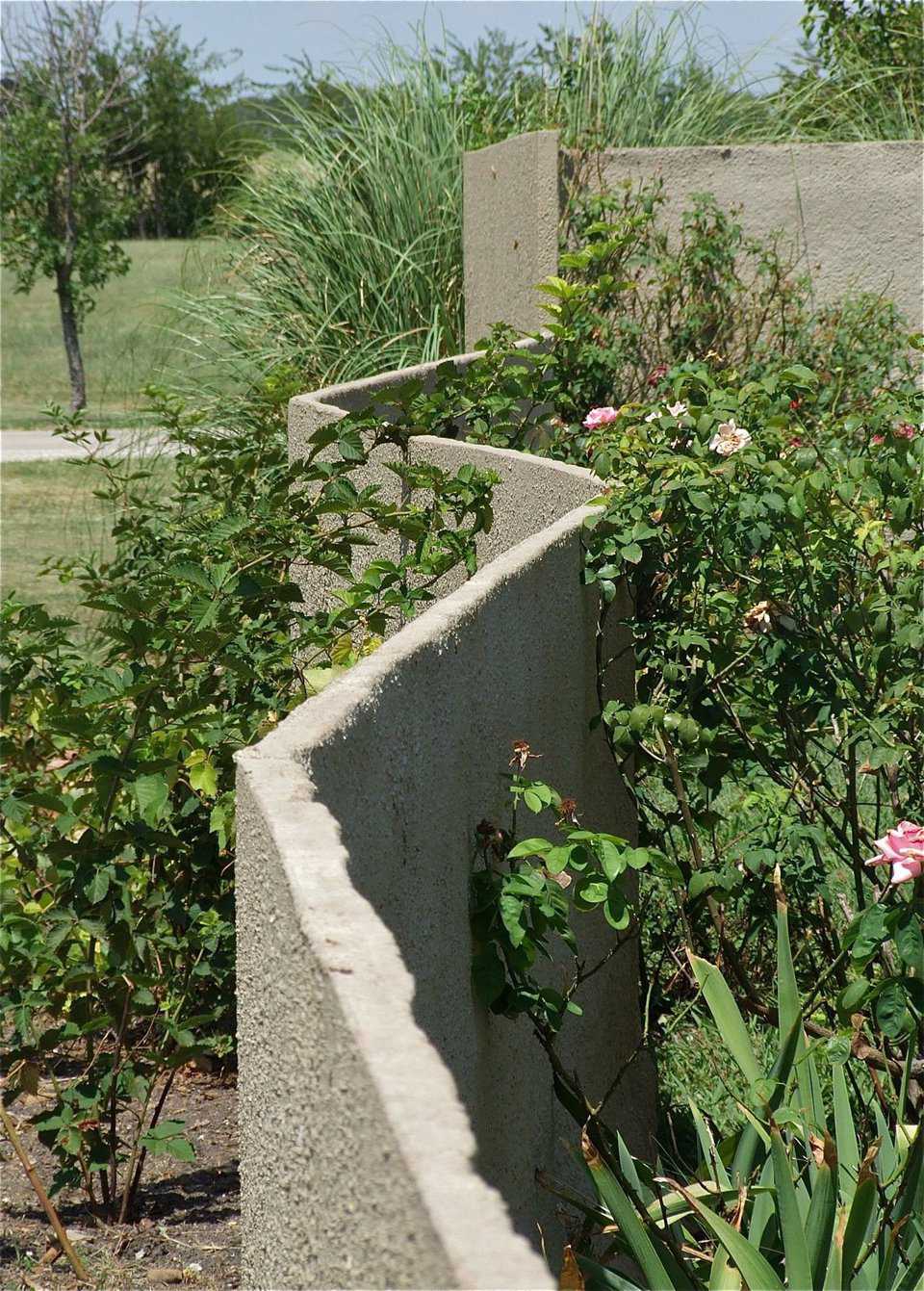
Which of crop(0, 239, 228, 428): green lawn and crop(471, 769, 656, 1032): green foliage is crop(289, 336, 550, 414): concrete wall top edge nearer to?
crop(471, 769, 656, 1032): green foliage

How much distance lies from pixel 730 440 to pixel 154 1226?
213cm

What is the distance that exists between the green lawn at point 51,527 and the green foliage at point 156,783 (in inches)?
200

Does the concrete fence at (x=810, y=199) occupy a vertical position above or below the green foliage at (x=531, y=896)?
above

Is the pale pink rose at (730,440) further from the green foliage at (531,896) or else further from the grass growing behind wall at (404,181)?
the grass growing behind wall at (404,181)

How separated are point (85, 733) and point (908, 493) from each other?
195 cm

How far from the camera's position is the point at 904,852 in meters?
2.62

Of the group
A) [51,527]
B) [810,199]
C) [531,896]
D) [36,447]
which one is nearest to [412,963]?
[531,896]

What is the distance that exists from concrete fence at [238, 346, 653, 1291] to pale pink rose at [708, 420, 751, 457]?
1.01ft

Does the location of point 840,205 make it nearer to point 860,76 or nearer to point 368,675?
point 860,76

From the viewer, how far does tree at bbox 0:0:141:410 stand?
1806cm

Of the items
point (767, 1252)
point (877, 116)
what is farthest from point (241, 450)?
point (877, 116)

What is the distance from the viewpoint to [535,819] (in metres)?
2.86

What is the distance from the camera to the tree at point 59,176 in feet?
59.3

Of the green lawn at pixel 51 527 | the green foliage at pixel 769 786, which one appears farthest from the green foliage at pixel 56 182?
the green foliage at pixel 769 786
